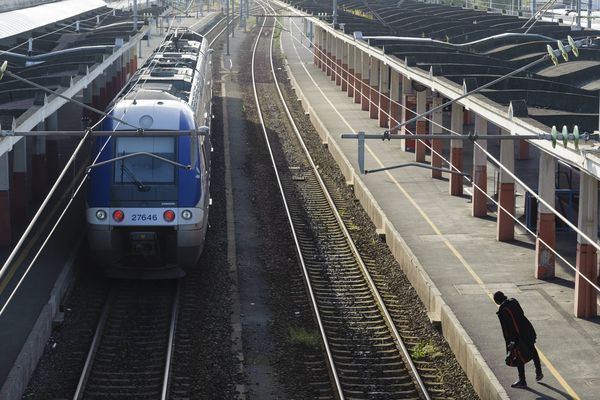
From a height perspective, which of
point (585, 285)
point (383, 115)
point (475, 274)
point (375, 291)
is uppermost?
point (383, 115)

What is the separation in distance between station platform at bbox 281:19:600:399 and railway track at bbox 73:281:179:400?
4.24m

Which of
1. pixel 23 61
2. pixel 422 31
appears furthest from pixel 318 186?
pixel 422 31

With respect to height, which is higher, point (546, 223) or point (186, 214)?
point (186, 214)

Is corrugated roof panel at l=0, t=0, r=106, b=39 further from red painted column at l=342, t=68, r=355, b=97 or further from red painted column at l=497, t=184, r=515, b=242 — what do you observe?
red painted column at l=497, t=184, r=515, b=242

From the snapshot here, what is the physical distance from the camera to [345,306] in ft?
64.1

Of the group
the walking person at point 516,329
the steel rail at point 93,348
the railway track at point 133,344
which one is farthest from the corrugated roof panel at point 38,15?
the walking person at point 516,329

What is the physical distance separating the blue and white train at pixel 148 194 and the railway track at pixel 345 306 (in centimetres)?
251

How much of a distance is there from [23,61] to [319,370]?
20277 mm

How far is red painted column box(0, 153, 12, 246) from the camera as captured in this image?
2216 cm

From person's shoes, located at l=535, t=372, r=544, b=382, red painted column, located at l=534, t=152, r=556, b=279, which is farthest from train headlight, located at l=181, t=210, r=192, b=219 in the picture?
person's shoes, located at l=535, t=372, r=544, b=382

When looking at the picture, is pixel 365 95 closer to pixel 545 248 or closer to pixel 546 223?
pixel 546 223

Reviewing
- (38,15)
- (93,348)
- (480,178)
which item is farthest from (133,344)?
(38,15)

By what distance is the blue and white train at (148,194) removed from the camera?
19.2m

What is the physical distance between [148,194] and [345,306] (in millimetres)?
3808
